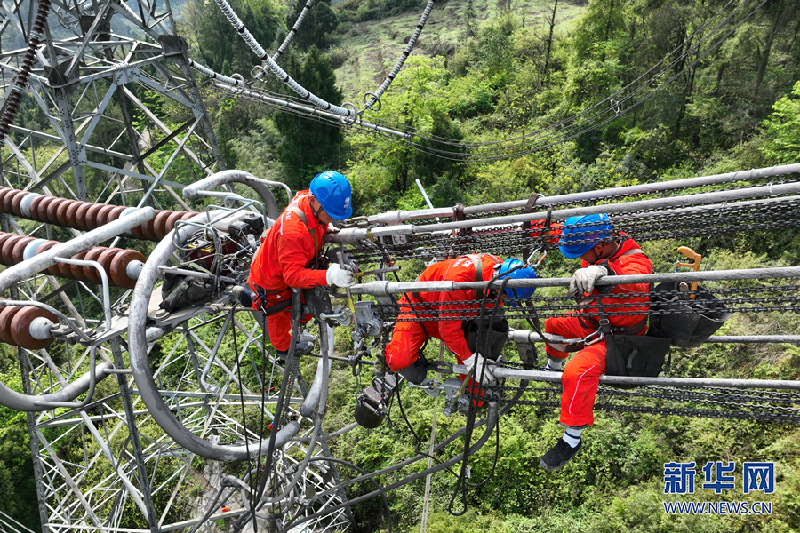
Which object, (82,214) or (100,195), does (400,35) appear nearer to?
(100,195)

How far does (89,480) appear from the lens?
14844 mm

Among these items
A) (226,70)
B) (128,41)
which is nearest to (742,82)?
(128,41)

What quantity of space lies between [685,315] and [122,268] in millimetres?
5958

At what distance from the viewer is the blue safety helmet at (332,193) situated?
5.28m

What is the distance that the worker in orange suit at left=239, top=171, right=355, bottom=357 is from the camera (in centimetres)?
520

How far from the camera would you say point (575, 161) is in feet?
60.2

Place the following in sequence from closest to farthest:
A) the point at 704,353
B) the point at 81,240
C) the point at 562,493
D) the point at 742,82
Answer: the point at 81,240
the point at 562,493
the point at 704,353
the point at 742,82

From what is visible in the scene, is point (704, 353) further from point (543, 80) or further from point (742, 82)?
point (543, 80)

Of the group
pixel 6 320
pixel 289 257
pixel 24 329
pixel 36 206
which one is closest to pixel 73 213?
pixel 36 206

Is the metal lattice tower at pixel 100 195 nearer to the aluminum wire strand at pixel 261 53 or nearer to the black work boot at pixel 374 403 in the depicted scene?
the black work boot at pixel 374 403

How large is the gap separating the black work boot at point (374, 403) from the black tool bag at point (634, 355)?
2.27m

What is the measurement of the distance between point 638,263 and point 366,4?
4876 cm

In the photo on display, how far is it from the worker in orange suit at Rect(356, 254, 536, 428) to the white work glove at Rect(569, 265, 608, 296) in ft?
1.71

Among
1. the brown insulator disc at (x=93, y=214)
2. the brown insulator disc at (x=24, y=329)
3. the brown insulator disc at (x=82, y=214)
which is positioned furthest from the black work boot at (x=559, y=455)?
the brown insulator disc at (x=82, y=214)
